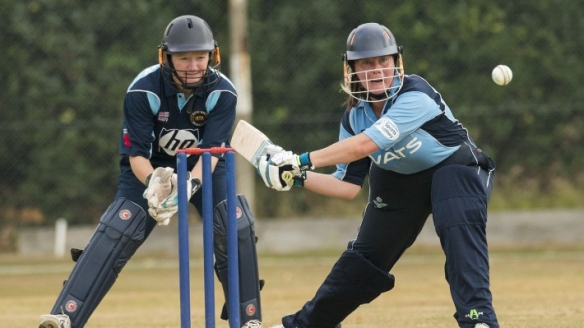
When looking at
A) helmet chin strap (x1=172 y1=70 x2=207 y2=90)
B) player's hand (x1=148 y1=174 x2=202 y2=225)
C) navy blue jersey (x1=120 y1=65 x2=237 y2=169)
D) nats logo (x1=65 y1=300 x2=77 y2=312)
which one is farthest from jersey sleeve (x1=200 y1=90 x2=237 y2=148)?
nats logo (x1=65 y1=300 x2=77 y2=312)

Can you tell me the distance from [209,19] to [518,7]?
13.0 ft

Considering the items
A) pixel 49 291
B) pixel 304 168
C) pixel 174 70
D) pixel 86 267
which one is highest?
pixel 174 70

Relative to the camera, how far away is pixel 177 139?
19.8ft

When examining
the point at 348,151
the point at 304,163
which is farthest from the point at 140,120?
the point at 348,151

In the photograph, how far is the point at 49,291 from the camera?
10609 millimetres

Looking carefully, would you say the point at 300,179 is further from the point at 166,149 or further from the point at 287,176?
the point at 166,149

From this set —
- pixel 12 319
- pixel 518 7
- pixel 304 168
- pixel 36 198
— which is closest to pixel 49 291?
pixel 12 319

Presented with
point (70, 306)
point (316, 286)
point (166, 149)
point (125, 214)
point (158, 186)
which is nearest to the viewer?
point (158, 186)

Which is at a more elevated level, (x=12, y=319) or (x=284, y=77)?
(x=284, y=77)

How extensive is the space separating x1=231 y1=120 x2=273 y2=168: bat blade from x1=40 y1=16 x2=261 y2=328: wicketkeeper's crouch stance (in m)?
0.50

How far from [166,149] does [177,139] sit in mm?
106

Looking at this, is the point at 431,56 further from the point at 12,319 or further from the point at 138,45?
the point at 12,319

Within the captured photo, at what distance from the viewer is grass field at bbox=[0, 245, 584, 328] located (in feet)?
24.0

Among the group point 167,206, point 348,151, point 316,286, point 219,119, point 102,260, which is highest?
point 219,119
